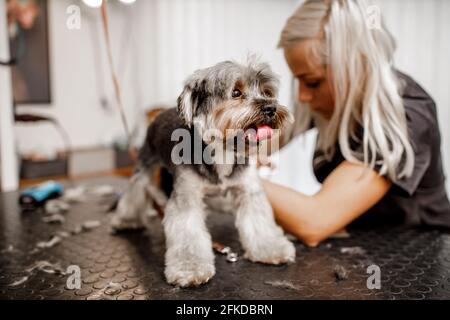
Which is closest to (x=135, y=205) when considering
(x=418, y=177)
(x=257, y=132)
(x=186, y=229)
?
(x=186, y=229)

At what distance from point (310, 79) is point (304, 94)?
0.22 ft

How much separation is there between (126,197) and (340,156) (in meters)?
0.59

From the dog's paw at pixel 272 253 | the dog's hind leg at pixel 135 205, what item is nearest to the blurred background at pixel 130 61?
the dog's hind leg at pixel 135 205

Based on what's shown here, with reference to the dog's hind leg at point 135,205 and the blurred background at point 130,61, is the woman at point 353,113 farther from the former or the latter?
the dog's hind leg at point 135,205

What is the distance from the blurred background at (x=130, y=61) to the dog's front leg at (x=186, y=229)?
0.20 meters

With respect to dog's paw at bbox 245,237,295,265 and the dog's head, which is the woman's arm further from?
the dog's head

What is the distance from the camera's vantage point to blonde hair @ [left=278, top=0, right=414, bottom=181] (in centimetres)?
95

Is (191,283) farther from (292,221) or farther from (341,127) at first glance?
(341,127)

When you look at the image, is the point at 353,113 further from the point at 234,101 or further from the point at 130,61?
the point at 130,61

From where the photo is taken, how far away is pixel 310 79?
0.99m

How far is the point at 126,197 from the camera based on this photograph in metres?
1.08

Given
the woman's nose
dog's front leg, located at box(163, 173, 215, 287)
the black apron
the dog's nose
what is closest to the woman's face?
the woman's nose

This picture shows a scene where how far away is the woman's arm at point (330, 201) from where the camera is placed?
976mm

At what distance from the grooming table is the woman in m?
0.09
